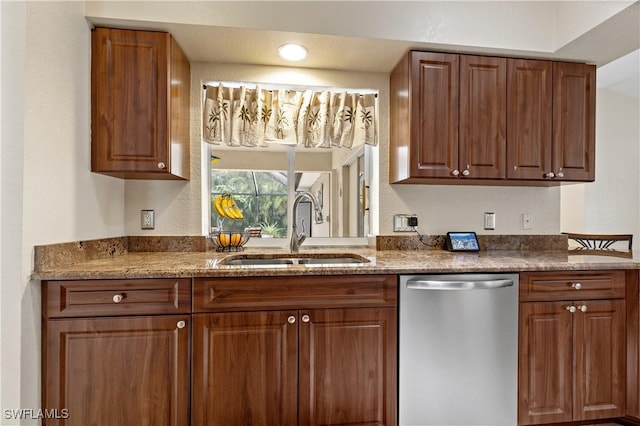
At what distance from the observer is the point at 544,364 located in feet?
5.48

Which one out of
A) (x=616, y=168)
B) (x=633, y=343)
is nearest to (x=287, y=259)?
(x=633, y=343)

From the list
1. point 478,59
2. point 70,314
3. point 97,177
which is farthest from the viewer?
point 478,59

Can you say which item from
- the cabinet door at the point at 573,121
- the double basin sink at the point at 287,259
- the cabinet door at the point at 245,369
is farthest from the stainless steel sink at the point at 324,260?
the cabinet door at the point at 573,121

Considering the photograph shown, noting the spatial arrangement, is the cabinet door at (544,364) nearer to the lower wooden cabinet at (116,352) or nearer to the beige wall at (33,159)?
the lower wooden cabinet at (116,352)

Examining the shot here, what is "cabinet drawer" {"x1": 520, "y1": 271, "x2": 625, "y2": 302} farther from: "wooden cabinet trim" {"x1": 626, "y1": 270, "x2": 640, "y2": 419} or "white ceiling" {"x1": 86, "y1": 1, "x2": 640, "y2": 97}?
"white ceiling" {"x1": 86, "y1": 1, "x2": 640, "y2": 97}

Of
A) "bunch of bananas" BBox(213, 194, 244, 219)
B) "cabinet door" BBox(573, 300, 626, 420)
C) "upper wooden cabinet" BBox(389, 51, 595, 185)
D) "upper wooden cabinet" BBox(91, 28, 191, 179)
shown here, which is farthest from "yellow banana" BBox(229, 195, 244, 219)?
"cabinet door" BBox(573, 300, 626, 420)

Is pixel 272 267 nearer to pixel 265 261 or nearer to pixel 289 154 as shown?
pixel 265 261

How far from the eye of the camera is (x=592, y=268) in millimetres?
1691

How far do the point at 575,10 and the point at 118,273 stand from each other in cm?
259

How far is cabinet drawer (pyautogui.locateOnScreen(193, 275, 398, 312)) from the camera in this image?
1464 mm

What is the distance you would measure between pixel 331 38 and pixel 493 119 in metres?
1.05

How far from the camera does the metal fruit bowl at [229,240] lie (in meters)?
2.15

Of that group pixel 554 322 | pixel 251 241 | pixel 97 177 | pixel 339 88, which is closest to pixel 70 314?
pixel 97 177

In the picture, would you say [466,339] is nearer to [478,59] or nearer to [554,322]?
[554,322]
